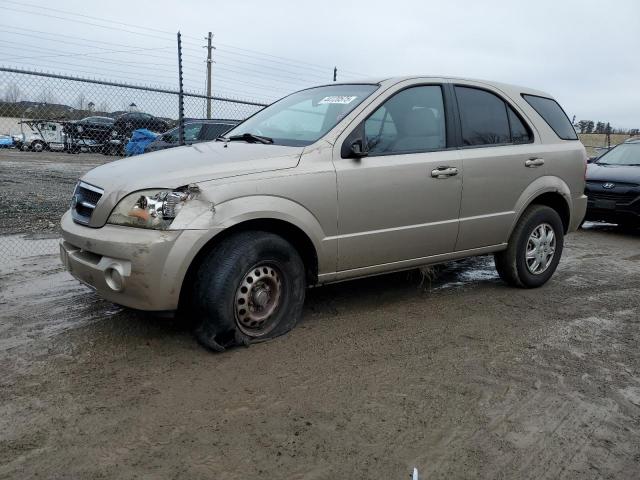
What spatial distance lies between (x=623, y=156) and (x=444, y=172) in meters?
7.40

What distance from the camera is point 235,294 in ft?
11.1

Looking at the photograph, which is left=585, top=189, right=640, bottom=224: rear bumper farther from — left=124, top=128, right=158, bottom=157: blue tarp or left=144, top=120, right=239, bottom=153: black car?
left=124, top=128, right=158, bottom=157: blue tarp

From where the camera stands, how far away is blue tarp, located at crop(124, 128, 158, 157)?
45.9 ft

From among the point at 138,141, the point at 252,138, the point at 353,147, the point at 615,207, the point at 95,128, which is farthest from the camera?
the point at 95,128

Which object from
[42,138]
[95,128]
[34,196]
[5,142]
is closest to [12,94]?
[34,196]

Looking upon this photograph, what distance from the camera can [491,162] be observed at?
15.1 ft

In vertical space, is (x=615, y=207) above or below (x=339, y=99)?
below

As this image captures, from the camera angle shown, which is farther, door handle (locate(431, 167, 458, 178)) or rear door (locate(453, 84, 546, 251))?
rear door (locate(453, 84, 546, 251))

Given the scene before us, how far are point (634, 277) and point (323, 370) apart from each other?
4.35m

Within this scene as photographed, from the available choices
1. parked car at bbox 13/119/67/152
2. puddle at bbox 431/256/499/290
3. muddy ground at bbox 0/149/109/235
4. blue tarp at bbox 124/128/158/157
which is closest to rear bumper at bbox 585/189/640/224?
puddle at bbox 431/256/499/290

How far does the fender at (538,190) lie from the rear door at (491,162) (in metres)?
0.04

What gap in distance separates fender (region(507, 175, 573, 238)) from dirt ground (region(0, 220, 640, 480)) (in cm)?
83

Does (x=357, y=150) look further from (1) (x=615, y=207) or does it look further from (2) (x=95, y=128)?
(2) (x=95, y=128)

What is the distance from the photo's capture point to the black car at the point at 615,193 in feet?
28.5
